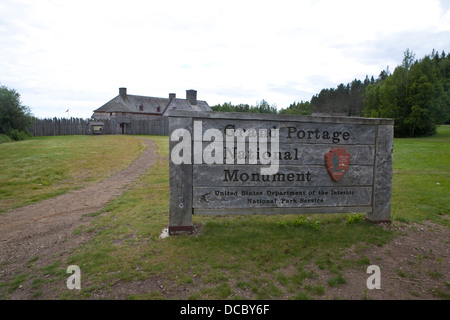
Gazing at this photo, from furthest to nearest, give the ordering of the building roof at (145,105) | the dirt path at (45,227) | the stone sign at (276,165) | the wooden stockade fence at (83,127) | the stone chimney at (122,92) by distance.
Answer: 1. the stone chimney at (122,92)
2. the building roof at (145,105)
3. the wooden stockade fence at (83,127)
4. the stone sign at (276,165)
5. the dirt path at (45,227)

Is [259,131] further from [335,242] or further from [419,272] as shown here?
[419,272]

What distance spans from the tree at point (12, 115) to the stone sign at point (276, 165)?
101 feet

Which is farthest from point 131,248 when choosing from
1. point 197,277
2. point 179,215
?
point 197,277

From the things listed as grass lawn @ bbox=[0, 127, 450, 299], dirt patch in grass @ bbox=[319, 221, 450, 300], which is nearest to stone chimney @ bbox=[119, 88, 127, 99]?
grass lawn @ bbox=[0, 127, 450, 299]

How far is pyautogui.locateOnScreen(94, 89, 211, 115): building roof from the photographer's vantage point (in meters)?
52.9

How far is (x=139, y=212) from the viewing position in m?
5.84

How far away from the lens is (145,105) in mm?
58094

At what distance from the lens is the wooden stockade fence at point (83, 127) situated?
3340 cm

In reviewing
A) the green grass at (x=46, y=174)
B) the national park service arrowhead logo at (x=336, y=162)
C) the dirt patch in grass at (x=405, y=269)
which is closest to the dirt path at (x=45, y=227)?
the green grass at (x=46, y=174)

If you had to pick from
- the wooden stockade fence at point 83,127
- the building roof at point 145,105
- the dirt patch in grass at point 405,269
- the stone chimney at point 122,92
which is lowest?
the dirt patch in grass at point 405,269

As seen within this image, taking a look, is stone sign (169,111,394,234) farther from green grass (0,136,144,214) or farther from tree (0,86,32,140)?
tree (0,86,32,140)

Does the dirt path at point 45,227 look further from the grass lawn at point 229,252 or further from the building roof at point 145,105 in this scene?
the building roof at point 145,105

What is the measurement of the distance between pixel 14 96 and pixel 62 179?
25195mm

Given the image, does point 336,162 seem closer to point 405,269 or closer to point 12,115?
point 405,269
